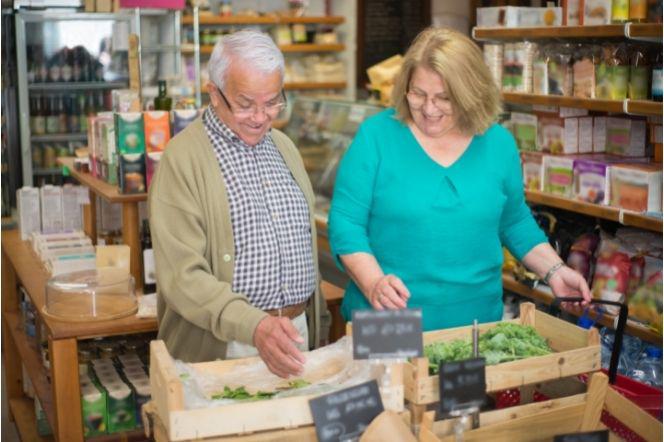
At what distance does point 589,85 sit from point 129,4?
2.63 metres

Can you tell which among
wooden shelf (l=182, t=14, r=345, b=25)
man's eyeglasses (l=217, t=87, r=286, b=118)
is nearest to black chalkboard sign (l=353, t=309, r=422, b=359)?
man's eyeglasses (l=217, t=87, r=286, b=118)

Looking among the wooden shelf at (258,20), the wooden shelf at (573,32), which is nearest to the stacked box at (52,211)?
the wooden shelf at (573,32)

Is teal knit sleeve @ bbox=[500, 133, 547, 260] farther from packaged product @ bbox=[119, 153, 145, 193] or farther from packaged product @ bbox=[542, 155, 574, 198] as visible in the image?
packaged product @ bbox=[119, 153, 145, 193]

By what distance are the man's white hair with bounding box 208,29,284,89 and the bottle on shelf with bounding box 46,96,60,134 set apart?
254 inches

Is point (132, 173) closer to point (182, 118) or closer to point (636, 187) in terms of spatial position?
point (182, 118)

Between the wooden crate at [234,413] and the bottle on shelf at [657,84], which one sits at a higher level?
the bottle on shelf at [657,84]

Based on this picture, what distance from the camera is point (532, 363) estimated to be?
2.22 meters

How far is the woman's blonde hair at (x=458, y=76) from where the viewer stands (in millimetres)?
2652

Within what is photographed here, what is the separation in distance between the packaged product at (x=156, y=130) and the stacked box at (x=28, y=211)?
3.54ft

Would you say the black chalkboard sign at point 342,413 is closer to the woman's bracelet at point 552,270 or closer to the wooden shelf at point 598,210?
the woman's bracelet at point 552,270

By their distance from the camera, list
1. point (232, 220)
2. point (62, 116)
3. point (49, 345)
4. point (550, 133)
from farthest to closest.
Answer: point (62, 116) → point (550, 133) → point (49, 345) → point (232, 220)

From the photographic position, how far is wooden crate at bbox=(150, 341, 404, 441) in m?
2.00

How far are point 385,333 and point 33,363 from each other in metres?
2.66

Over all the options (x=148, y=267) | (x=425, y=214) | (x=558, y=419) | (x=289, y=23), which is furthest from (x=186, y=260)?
(x=289, y=23)
